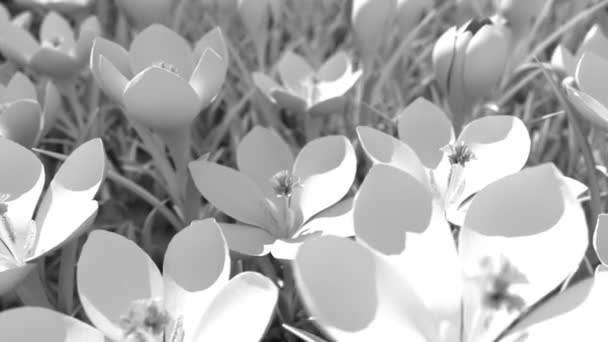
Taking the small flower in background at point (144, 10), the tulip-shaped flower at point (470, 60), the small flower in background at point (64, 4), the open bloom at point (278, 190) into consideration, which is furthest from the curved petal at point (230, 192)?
the small flower in background at point (64, 4)

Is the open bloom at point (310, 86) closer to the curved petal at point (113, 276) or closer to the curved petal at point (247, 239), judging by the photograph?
the curved petal at point (247, 239)

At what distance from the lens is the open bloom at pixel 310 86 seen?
709 millimetres

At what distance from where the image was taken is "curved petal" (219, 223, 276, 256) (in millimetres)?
516

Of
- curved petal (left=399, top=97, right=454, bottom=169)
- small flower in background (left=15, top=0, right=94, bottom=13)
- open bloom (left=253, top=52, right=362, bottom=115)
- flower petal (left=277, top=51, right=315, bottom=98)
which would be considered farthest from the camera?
small flower in background (left=15, top=0, right=94, bottom=13)

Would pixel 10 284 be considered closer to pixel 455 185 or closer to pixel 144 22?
pixel 455 185

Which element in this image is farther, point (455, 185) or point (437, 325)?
point (455, 185)

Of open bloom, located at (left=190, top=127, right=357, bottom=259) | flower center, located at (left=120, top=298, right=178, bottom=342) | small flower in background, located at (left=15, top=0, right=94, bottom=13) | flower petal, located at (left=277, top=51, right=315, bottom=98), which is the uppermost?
flower center, located at (left=120, top=298, right=178, bottom=342)

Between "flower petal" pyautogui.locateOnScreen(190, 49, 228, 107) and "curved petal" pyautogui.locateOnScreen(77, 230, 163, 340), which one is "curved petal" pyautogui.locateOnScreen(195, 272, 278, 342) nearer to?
"curved petal" pyautogui.locateOnScreen(77, 230, 163, 340)

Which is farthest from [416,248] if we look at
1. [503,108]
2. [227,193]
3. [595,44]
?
[503,108]

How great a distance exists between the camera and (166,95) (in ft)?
1.79

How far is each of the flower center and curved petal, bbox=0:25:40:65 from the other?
0.45 meters

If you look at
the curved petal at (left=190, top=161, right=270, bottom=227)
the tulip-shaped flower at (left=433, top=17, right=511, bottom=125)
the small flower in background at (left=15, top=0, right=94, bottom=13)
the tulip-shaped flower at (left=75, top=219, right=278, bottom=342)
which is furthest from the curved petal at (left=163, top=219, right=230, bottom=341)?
the small flower in background at (left=15, top=0, right=94, bottom=13)

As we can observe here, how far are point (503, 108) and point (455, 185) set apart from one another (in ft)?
1.48

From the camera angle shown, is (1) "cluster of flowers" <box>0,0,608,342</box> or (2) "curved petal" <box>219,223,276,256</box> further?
(2) "curved petal" <box>219,223,276,256</box>
